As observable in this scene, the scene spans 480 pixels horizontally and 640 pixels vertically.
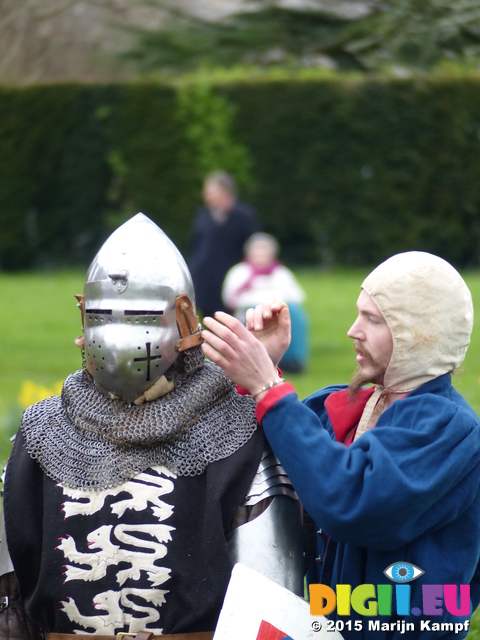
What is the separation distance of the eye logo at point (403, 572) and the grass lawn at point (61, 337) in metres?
1.53

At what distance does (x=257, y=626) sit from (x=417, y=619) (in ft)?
1.47

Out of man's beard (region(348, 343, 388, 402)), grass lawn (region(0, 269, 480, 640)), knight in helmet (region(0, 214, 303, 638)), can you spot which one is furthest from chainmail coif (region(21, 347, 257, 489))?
grass lawn (region(0, 269, 480, 640))

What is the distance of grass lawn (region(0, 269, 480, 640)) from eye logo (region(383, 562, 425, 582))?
1533 millimetres

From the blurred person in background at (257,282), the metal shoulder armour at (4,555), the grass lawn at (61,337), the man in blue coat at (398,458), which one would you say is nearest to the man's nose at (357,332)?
the man in blue coat at (398,458)

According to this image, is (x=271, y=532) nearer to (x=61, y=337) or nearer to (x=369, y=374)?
(x=369, y=374)

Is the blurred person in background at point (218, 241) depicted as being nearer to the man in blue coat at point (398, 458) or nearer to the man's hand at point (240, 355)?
the man in blue coat at point (398, 458)

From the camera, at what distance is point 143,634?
2.32 metres

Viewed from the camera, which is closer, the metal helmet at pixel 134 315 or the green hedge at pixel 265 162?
the metal helmet at pixel 134 315

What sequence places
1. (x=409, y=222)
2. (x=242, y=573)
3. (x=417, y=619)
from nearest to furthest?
(x=242, y=573) < (x=417, y=619) < (x=409, y=222)

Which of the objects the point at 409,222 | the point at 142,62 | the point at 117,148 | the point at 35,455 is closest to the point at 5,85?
the point at 117,148

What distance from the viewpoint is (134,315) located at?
2.40 metres

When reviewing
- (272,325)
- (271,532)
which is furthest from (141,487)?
(272,325)

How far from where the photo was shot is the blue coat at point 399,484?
7.43ft

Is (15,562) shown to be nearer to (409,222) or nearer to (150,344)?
(150,344)
